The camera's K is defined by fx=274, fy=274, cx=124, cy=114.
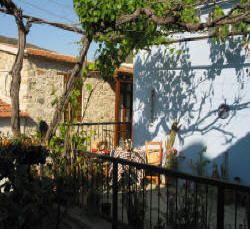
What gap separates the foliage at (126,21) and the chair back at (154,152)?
7.71ft

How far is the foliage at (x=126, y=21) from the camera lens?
3801 millimetres

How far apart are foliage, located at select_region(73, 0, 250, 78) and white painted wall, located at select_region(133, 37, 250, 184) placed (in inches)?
35.9

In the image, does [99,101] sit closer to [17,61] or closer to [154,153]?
[154,153]

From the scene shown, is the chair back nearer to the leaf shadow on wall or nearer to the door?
the leaf shadow on wall

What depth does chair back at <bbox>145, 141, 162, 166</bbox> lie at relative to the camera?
6109 mm

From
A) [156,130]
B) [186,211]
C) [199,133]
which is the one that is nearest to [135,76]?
[156,130]

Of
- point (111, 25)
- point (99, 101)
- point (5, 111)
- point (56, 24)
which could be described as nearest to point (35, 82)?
point (5, 111)

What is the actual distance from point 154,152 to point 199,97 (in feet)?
5.16

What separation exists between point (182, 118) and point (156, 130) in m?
0.78

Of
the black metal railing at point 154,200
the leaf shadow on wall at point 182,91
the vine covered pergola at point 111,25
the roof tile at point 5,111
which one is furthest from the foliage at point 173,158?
the roof tile at point 5,111

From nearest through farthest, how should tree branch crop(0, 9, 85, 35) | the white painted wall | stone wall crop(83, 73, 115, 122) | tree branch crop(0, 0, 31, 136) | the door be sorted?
tree branch crop(0, 0, 31, 136) < tree branch crop(0, 9, 85, 35) < the white painted wall < stone wall crop(83, 73, 115, 122) < the door

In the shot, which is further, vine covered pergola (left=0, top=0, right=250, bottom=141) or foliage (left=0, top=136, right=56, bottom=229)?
vine covered pergola (left=0, top=0, right=250, bottom=141)

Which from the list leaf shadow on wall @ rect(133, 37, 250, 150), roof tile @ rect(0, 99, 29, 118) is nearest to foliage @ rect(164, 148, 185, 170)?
leaf shadow on wall @ rect(133, 37, 250, 150)

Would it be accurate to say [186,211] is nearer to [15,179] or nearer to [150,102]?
[15,179]
